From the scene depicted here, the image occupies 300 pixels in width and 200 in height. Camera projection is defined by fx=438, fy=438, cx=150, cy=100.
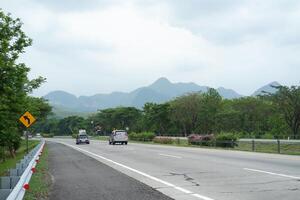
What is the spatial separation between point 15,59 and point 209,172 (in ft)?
48.6

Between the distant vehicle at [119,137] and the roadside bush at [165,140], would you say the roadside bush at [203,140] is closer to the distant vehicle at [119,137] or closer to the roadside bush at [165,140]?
the roadside bush at [165,140]

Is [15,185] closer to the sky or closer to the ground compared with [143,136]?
closer to the ground

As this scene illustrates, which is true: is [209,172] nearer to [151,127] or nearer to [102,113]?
[151,127]

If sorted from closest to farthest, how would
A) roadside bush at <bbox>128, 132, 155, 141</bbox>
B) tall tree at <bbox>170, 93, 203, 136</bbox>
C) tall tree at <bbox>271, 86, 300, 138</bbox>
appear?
tall tree at <bbox>271, 86, 300, 138</bbox>
roadside bush at <bbox>128, 132, 155, 141</bbox>
tall tree at <bbox>170, 93, 203, 136</bbox>

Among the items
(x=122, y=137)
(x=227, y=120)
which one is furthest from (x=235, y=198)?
(x=227, y=120)

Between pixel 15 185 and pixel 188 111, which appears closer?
pixel 15 185

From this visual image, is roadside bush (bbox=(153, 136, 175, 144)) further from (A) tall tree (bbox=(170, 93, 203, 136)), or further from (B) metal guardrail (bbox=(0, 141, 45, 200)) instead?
(B) metal guardrail (bbox=(0, 141, 45, 200))

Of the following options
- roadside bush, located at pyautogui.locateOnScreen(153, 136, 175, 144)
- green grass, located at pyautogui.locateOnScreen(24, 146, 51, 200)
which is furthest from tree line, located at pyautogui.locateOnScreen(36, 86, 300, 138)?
green grass, located at pyautogui.locateOnScreen(24, 146, 51, 200)

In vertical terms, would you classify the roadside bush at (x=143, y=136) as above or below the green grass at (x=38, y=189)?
above

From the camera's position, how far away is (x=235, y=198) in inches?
402

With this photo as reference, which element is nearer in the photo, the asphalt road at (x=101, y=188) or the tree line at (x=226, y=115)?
the asphalt road at (x=101, y=188)

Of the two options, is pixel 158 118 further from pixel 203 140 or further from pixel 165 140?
pixel 203 140

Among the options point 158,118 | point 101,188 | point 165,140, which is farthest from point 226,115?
point 101,188

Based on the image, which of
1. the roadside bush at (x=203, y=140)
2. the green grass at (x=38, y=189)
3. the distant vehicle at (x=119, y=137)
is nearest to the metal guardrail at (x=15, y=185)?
the green grass at (x=38, y=189)
